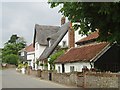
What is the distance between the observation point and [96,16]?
1958 cm

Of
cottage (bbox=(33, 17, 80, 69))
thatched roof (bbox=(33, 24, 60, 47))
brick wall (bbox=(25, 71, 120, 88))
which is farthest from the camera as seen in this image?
thatched roof (bbox=(33, 24, 60, 47))

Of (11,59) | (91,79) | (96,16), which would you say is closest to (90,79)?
(91,79)

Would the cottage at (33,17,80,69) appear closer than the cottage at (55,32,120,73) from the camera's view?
No

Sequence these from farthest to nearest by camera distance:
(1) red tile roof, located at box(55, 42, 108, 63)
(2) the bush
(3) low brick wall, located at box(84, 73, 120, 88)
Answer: (2) the bush < (1) red tile roof, located at box(55, 42, 108, 63) < (3) low brick wall, located at box(84, 73, 120, 88)

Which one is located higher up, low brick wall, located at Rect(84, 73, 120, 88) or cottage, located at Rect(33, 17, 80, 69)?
cottage, located at Rect(33, 17, 80, 69)

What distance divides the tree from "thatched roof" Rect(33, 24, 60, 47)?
50166 millimetres

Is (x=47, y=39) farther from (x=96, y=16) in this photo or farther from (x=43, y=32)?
(x=96, y=16)

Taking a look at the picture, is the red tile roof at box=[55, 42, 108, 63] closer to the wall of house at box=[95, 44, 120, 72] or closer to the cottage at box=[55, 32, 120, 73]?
the cottage at box=[55, 32, 120, 73]

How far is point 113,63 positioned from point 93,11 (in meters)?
16.2

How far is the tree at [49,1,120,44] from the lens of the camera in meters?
17.8

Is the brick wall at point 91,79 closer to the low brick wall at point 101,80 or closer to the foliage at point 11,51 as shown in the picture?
the low brick wall at point 101,80

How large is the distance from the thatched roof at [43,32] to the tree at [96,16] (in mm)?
50166

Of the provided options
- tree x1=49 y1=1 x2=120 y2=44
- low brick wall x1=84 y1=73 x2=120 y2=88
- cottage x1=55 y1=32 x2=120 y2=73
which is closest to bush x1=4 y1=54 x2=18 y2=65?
cottage x1=55 y1=32 x2=120 y2=73

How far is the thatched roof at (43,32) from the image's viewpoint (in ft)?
236
